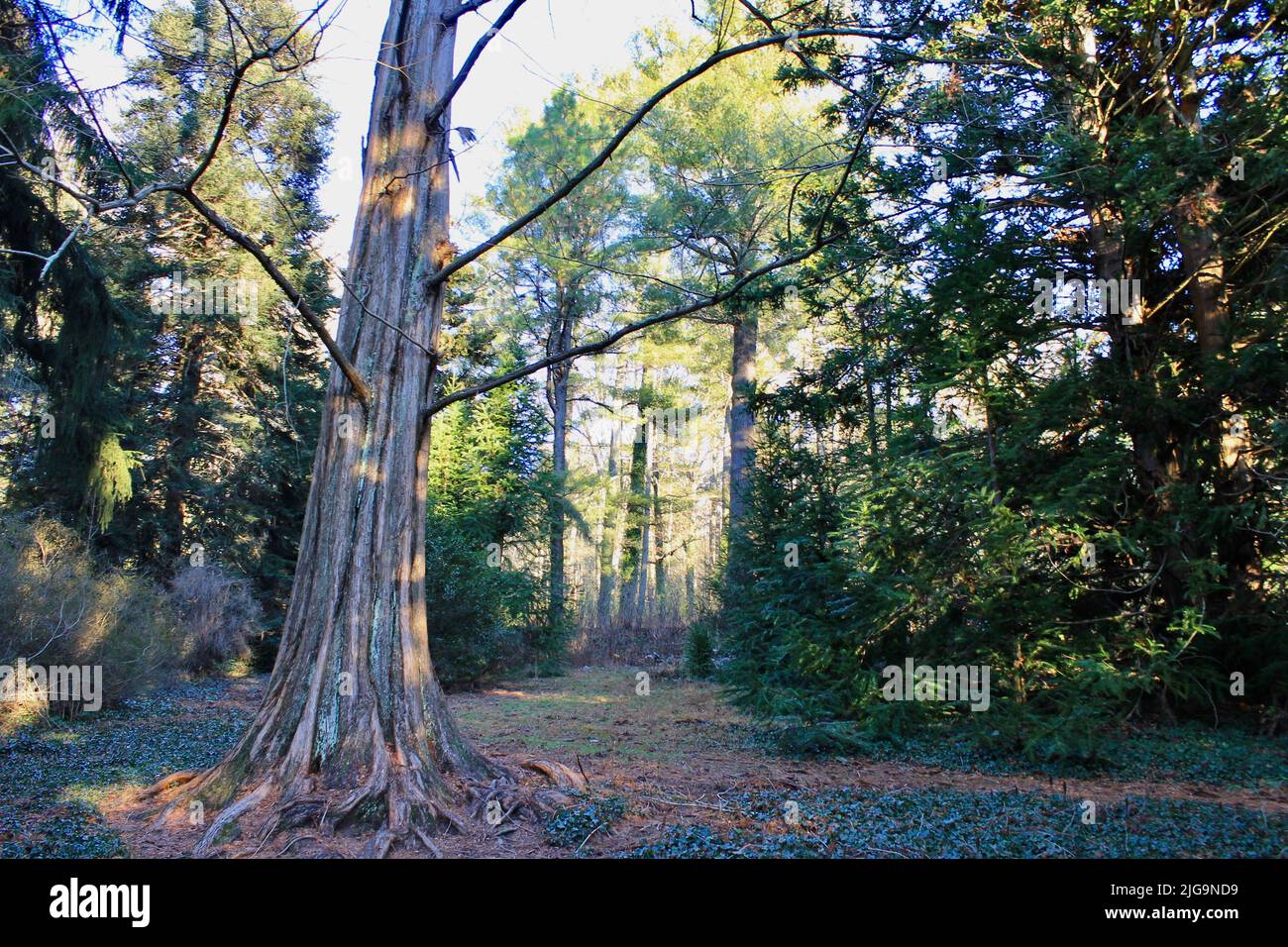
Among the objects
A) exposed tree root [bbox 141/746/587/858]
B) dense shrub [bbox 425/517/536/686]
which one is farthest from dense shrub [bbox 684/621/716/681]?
exposed tree root [bbox 141/746/587/858]

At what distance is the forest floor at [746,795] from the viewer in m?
4.86

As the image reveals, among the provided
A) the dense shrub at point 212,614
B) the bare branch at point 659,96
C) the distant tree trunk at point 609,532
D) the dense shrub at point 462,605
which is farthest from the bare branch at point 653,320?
the distant tree trunk at point 609,532

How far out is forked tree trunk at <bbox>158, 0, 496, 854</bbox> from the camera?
5.11m

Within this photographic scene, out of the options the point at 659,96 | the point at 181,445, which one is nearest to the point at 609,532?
the point at 181,445

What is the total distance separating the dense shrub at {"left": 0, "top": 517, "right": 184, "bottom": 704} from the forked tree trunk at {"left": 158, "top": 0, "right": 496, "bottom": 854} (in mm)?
5086

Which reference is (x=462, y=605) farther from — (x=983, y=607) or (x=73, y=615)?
(x=983, y=607)

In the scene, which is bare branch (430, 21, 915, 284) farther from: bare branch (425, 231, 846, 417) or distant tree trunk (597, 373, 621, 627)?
distant tree trunk (597, 373, 621, 627)

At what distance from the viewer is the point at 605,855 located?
476 centimetres

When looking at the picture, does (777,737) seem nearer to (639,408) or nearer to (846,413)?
(846,413)

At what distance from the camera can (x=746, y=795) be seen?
6.30 metres

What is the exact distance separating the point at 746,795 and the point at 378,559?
11.1 ft

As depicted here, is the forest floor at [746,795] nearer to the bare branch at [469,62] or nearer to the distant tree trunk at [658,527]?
the bare branch at [469,62]

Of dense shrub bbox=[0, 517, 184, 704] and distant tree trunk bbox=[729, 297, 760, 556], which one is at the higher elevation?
distant tree trunk bbox=[729, 297, 760, 556]

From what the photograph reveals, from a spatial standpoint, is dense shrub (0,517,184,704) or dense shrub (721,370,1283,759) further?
dense shrub (0,517,184,704)
